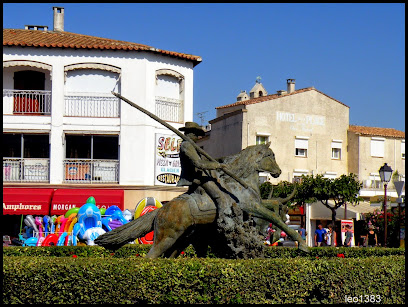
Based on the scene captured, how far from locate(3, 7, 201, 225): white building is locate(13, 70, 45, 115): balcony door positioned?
0.06 metres

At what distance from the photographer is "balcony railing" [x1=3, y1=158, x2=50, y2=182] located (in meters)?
32.1

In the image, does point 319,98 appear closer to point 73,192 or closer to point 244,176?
point 73,192

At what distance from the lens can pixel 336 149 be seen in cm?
5019

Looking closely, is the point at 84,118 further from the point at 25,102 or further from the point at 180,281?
the point at 180,281

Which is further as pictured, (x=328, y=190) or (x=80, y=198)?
(x=328, y=190)

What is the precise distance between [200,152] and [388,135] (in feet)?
137

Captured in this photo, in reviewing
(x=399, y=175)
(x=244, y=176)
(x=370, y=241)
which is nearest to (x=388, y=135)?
(x=399, y=175)

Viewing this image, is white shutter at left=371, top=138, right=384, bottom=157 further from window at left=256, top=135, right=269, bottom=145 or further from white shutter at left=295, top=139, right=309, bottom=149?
window at left=256, top=135, right=269, bottom=145

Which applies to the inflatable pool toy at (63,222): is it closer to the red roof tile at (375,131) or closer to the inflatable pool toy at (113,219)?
the inflatable pool toy at (113,219)

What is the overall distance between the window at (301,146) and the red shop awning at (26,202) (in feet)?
71.3

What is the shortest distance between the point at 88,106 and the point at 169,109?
3.66 meters

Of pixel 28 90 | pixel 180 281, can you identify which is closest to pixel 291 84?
pixel 28 90

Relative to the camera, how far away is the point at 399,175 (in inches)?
1975

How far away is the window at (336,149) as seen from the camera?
163ft
